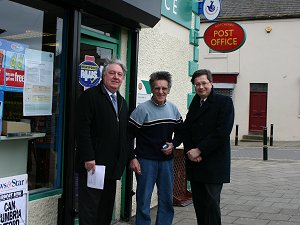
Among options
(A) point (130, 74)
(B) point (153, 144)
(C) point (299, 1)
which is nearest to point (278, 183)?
(A) point (130, 74)

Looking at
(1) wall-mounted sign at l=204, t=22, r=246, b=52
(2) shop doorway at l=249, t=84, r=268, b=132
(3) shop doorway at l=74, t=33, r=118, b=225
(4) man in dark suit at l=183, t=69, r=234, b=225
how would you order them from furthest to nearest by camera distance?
(2) shop doorway at l=249, t=84, r=268, b=132
(1) wall-mounted sign at l=204, t=22, r=246, b=52
(3) shop doorway at l=74, t=33, r=118, b=225
(4) man in dark suit at l=183, t=69, r=234, b=225

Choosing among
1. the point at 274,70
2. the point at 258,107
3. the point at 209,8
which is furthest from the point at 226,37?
the point at 258,107

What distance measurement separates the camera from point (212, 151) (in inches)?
167

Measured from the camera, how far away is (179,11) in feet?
22.2

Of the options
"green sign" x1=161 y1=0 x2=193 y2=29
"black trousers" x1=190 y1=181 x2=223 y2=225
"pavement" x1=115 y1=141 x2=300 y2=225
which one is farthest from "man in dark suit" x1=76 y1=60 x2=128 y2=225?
"green sign" x1=161 y1=0 x2=193 y2=29

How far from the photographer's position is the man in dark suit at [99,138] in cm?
370

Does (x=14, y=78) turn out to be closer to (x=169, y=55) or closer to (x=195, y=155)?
(x=195, y=155)

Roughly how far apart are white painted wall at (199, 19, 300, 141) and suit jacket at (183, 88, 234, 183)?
53.6ft

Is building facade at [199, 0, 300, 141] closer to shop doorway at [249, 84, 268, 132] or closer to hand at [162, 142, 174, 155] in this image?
shop doorway at [249, 84, 268, 132]

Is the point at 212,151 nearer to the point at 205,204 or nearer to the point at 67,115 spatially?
the point at 205,204

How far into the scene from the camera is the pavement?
579 cm

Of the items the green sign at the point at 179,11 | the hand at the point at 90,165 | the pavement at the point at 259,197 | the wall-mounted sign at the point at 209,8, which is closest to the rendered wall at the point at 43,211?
the hand at the point at 90,165

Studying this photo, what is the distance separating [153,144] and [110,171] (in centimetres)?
65

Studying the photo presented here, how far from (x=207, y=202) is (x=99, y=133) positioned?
137 centimetres
